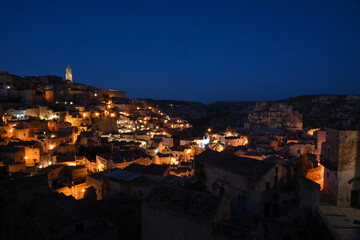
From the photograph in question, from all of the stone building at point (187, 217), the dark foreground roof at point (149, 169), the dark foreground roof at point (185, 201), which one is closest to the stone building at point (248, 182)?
the stone building at point (187, 217)

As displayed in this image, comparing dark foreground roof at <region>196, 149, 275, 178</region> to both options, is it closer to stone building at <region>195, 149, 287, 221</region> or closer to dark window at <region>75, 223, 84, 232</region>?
stone building at <region>195, 149, 287, 221</region>

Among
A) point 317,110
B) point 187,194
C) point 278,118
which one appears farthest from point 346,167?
point 317,110

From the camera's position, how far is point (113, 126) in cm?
4675

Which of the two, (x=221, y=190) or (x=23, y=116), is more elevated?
(x=23, y=116)

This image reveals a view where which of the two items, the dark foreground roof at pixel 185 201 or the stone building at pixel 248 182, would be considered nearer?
the dark foreground roof at pixel 185 201

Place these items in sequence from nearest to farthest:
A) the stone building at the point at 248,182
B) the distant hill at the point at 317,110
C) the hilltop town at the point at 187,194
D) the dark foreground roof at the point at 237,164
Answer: the hilltop town at the point at 187,194 → the stone building at the point at 248,182 → the dark foreground roof at the point at 237,164 → the distant hill at the point at 317,110

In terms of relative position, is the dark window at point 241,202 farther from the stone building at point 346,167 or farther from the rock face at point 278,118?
the rock face at point 278,118

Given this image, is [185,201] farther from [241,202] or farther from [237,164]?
[237,164]

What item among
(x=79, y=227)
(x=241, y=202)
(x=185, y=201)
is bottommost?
(x=241, y=202)

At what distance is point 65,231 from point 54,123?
33.6m

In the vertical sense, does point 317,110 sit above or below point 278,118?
above

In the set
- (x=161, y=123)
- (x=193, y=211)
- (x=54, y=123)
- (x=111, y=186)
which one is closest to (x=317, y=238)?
(x=193, y=211)

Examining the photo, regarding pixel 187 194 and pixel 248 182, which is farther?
pixel 248 182

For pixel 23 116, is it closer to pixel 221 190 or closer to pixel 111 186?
pixel 111 186
